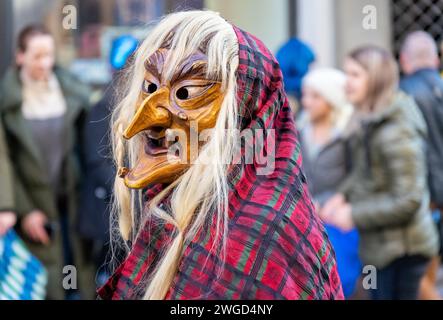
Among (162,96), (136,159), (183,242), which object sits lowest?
(183,242)

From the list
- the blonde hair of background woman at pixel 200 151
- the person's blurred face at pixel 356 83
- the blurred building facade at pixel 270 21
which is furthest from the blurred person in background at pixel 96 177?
the blonde hair of background woman at pixel 200 151

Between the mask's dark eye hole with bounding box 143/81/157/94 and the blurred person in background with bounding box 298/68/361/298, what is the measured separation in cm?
261

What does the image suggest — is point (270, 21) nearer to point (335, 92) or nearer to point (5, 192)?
point (335, 92)

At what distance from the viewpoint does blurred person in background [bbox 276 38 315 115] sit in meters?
5.62

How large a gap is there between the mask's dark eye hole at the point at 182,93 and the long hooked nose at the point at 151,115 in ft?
0.09

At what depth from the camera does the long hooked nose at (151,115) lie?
2109mm

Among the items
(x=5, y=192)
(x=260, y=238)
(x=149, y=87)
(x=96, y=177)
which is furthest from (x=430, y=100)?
(x=260, y=238)

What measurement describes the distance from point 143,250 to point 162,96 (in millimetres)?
344

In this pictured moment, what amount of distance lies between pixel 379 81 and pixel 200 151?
2957 mm

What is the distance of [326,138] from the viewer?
5.09 metres

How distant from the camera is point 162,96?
2.12m

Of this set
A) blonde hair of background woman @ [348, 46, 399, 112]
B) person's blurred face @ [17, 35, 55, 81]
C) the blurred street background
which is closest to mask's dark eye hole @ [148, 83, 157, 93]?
blonde hair of background woman @ [348, 46, 399, 112]

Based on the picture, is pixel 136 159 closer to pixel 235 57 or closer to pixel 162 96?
pixel 162 96

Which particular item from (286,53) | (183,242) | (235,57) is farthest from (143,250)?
(286,53)
